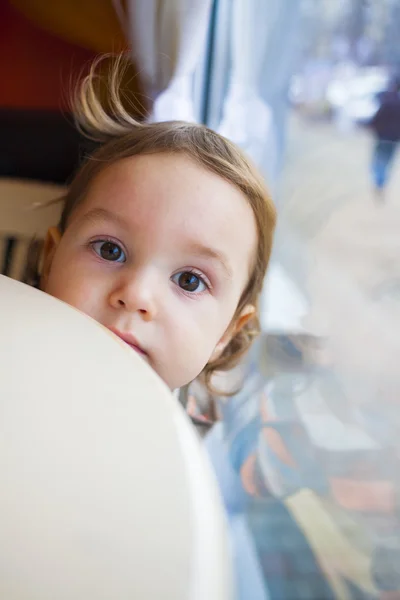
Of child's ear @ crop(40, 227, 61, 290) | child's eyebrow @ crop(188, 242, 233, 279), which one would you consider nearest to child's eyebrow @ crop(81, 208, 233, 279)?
child's eyebrow @ crop(188, 242, 233, 279)

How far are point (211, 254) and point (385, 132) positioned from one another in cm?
72

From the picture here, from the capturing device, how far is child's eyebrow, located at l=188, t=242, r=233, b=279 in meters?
0.70

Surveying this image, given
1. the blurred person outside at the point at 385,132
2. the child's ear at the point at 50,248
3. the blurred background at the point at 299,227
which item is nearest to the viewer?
the child's ear at the point at 50,248

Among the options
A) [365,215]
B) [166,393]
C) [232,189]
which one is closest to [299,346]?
[365,215]

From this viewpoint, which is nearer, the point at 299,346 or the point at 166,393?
the point at 166,393

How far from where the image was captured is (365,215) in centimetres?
138

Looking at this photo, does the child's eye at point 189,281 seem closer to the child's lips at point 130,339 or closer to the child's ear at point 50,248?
the child's lips at point 130,339

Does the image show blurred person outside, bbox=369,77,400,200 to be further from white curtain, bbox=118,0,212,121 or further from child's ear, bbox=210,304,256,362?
child's ear, bbox=210,304,256,362

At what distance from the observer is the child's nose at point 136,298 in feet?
2.15

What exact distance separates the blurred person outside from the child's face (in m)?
0.63

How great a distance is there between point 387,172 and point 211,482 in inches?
44.4

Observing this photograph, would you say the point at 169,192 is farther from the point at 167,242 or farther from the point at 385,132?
the point at 385,132

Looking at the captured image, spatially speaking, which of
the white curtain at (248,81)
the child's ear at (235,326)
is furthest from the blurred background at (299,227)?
the child's ear at (235,326)

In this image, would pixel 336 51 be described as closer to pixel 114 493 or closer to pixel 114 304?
pixel 114 304
